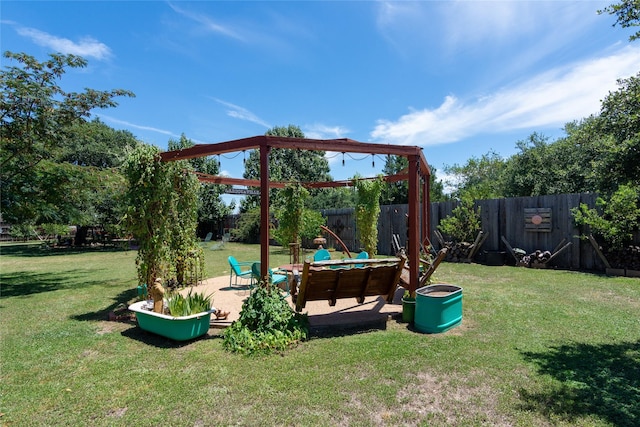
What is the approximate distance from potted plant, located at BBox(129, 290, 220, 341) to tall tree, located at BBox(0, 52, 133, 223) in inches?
219

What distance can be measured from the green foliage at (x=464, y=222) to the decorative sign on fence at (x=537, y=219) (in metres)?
1.35

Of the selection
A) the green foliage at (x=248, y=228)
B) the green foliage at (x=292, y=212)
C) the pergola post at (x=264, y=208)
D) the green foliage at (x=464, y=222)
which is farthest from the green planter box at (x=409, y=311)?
the green foliage at (x=248, y=228)

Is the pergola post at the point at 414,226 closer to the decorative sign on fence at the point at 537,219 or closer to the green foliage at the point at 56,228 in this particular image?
the decorative sign on fence at the point at 537,219

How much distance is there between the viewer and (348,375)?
121 inches

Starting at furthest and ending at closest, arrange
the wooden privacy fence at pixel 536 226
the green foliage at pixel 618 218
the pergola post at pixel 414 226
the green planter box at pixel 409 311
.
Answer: the wooden privacy fence at pixel 536 226 → the green foliage at pixel 618 218 → the pergola post at pixel 414 226 → the green planter box at pixel 409 311

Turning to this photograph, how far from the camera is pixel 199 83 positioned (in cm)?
886

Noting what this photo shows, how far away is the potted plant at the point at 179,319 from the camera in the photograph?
154 inches

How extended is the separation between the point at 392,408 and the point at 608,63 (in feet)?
23.6

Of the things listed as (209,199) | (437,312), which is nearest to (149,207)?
(437,312)

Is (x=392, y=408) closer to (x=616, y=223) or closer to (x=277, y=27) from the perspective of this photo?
(x=277, y=27)

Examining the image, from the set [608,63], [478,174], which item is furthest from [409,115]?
[478,174]

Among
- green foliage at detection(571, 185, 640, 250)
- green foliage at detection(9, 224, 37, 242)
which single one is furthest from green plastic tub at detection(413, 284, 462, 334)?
green foliage at detection(9, 224, 37, 242)

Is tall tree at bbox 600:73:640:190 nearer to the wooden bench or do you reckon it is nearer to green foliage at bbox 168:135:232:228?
the wooden bench

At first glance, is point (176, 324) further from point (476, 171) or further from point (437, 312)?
point (476, 171)
